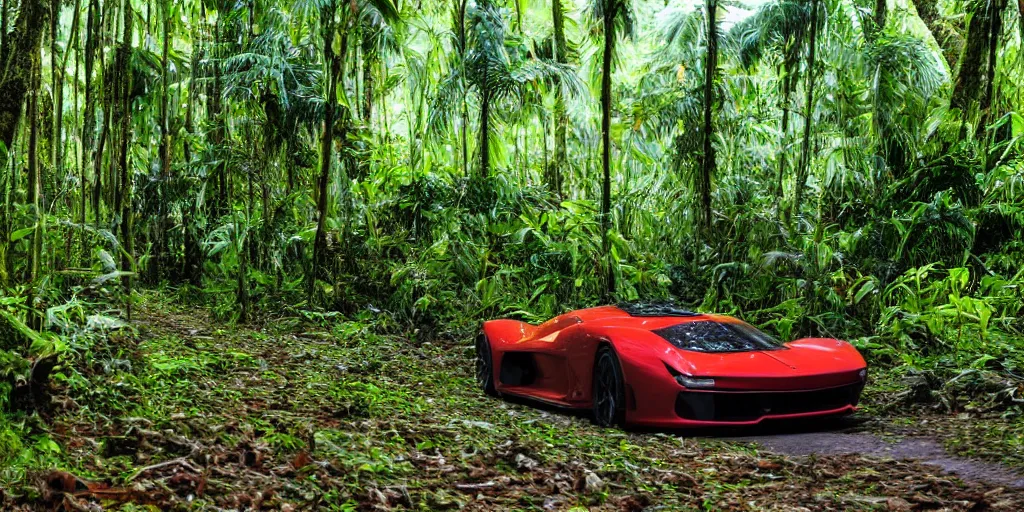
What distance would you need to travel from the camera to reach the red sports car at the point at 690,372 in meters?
5.65

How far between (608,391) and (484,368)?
2.13 meters

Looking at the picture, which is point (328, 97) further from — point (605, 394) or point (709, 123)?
point (605, 394)

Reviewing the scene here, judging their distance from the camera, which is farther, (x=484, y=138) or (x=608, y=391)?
(x=484, y=138)

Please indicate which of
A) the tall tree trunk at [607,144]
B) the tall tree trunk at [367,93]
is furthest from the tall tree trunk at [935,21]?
the tall tree trunk at [367,93]

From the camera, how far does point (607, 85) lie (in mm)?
10016

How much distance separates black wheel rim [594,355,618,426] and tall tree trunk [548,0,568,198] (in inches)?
303

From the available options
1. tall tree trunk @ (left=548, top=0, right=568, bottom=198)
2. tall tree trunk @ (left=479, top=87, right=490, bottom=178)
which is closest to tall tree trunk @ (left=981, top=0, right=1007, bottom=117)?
tall tree trunk @ (left=548, top=0, right=568, bottom=198)

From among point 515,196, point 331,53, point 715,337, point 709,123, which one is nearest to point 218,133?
point 331,53

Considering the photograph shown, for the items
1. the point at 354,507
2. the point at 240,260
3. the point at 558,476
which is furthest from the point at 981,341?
the point at 240,260

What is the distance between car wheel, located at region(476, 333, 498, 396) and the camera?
784 cm

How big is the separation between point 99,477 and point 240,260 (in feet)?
21.8

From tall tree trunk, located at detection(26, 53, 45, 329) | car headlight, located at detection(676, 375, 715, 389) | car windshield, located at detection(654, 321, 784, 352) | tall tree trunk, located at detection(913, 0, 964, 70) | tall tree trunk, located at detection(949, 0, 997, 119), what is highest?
tall tree trunk, located at detection(913, 0, 964, 70)

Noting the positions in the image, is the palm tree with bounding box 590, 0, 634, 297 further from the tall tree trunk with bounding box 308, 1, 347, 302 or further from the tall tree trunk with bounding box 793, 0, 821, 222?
the tall tree trunk with bounding box 308, 1, 347, 302

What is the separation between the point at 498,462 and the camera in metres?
4.59
